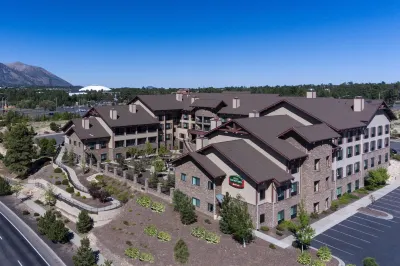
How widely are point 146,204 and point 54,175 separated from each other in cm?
2464

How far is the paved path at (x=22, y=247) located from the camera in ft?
117

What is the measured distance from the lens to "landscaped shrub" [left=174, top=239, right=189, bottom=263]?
32.6m

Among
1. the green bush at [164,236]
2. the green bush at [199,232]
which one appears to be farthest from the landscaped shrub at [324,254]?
the green bush at [164,236]

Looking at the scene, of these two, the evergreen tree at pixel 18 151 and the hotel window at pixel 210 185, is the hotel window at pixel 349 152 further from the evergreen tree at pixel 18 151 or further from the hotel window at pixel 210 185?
the evergreen tree at pixel 18 151

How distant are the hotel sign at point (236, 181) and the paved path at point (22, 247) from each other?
19511 millimetres

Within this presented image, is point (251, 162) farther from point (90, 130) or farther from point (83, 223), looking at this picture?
point (90, 130)

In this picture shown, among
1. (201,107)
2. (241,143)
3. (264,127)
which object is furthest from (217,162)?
(201,107)

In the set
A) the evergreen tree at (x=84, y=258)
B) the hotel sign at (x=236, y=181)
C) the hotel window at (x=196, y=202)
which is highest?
the hotel sign at (x=236, y=181)

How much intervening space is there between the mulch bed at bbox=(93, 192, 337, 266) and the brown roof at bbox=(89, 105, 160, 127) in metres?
26.0

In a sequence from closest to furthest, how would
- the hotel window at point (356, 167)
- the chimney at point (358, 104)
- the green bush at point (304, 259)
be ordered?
the green bush at point (304, 259)
the hotel window at point (356, 167)
the chimney at point (358, 104)

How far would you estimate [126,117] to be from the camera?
6981cm

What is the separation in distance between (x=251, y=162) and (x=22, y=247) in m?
27.4

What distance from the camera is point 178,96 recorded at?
267 feet

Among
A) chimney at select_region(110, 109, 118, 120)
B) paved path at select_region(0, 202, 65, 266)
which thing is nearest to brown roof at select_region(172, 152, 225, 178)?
paved path at select_region(0, 202, 65, 266)
